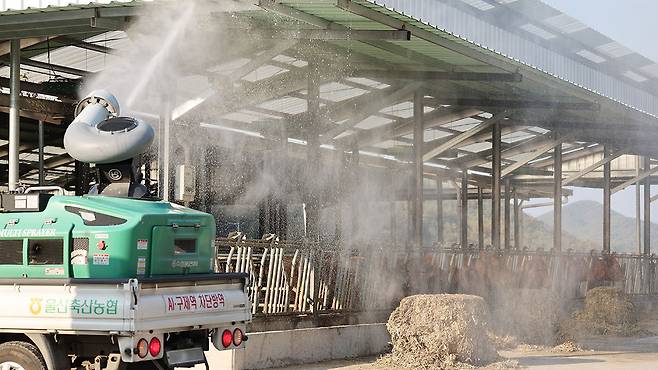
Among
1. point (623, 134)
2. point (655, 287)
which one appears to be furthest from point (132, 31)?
point (655, 287)

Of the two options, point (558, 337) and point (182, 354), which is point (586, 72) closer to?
point (558, 337)

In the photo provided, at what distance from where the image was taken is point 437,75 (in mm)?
20703

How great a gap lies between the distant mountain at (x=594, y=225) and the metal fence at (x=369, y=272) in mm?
95707

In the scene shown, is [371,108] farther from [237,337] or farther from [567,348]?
[237,337]

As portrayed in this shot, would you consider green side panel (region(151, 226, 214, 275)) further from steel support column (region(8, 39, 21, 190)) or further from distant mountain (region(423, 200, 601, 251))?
distant mountain (region(423, 200, 601, 251))

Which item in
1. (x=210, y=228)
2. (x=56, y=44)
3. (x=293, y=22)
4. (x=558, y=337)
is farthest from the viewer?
(x=558, y=337)

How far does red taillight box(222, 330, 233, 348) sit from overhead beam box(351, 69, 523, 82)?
11.7m

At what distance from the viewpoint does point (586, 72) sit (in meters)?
23.4

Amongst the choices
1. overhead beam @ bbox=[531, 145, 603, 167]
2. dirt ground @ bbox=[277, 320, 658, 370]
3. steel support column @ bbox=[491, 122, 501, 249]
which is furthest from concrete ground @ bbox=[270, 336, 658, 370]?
overhead beam @ bbox=[531, 145, 603, 167]

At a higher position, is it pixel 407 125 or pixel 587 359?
pixel 407 125

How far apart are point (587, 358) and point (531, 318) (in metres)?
2.53

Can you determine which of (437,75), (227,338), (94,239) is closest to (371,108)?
(437,75)

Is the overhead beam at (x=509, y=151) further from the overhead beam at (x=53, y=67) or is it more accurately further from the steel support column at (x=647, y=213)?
the overhead beam at (x=53, y=67)

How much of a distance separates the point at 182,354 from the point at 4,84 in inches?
494
